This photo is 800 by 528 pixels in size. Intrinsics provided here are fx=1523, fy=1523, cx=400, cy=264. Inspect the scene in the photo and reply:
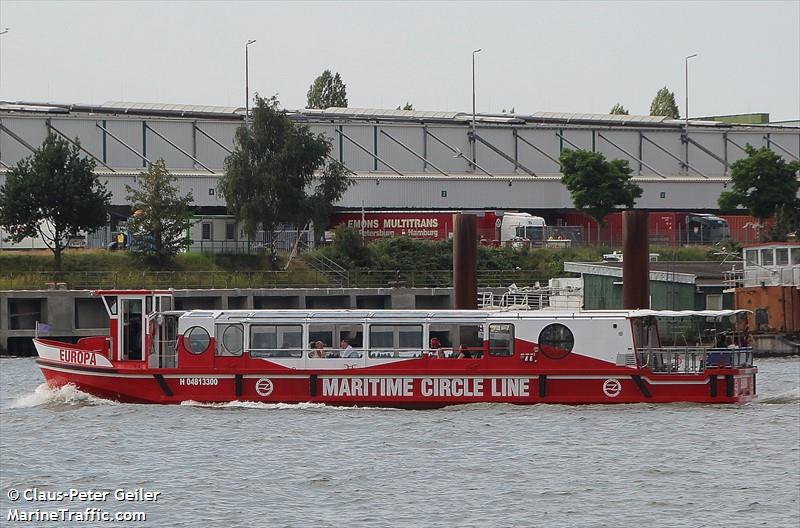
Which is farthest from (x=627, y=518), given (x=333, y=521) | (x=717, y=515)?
(x=333, y=521)

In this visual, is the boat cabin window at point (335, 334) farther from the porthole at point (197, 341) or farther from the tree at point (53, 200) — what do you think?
the tree at point (53, 200)

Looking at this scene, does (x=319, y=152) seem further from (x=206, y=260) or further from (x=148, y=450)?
(x=148, y=450)

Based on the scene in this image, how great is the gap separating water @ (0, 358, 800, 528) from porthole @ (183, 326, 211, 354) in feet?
5.14

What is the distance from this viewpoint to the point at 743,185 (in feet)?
290

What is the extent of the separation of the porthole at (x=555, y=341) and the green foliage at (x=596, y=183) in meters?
50.5

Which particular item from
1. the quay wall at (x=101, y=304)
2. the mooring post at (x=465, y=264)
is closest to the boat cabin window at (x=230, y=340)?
the mooring post at (x=465, y=264)

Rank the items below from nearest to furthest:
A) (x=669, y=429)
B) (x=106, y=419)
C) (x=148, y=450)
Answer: (x=148, y=450) → (x=669, y=429) → (x=106, y=419)

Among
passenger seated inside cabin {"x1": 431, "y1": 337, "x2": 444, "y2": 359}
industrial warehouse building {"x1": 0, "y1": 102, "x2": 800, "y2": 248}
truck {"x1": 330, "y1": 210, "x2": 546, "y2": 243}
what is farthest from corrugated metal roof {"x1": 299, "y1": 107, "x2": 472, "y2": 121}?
passenger seated inside cabin {"x1": 431, "y1": 337, "x2": 444, "y2": 359}

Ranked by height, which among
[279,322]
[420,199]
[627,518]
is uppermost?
[420,199]

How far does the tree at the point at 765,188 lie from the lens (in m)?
86.9

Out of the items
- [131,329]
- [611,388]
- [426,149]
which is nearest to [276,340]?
[131,329]

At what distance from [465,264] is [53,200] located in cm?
3252

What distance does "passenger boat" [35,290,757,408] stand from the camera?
39156mm

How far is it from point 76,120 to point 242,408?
52.7 m
